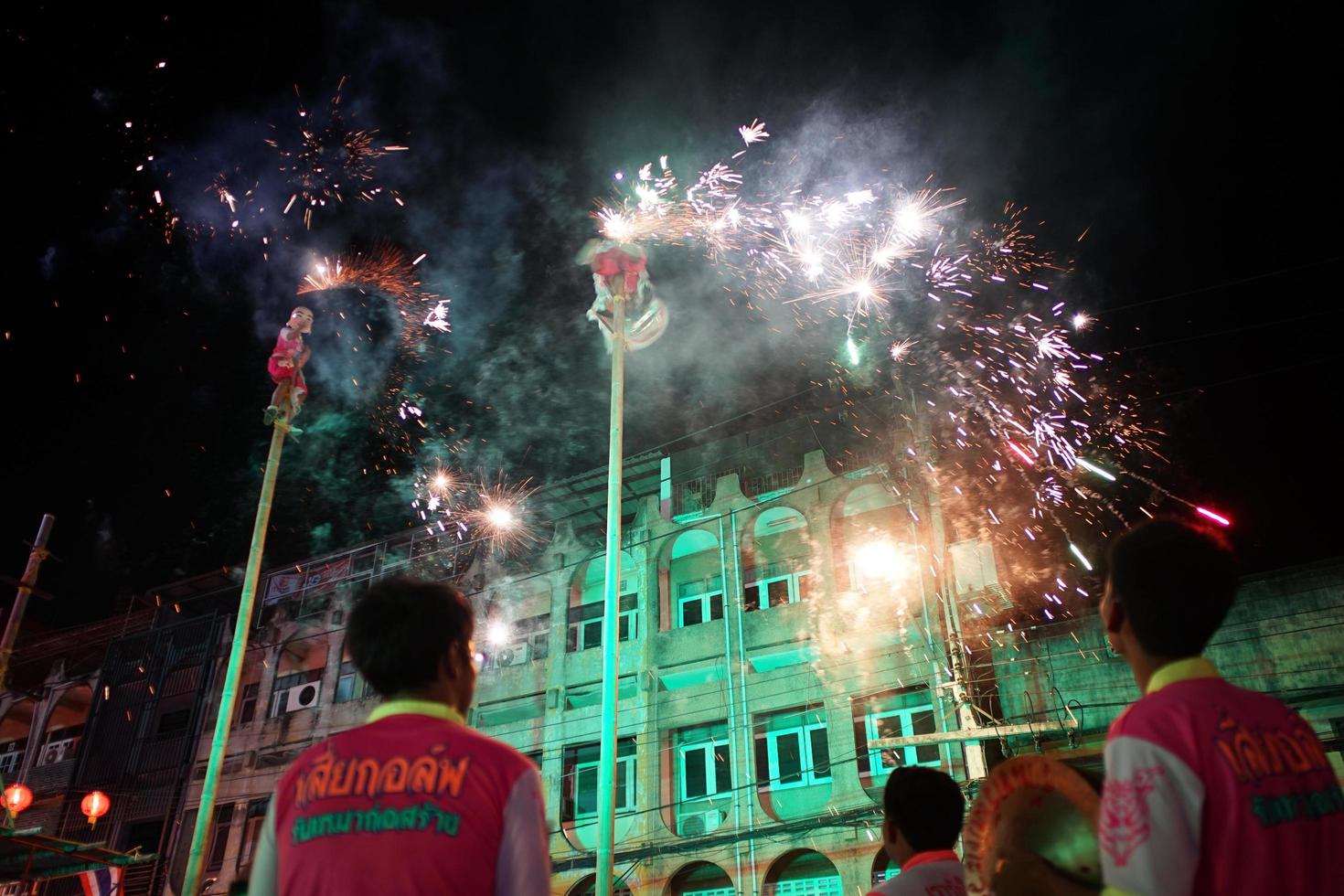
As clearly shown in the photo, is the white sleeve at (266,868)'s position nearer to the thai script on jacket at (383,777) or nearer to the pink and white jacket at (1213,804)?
the thai script on jacket at (383,777)

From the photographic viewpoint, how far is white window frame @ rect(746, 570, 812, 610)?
24.0 metres

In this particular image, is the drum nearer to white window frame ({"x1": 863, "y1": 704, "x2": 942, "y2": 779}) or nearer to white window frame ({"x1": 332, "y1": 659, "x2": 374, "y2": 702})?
white window frame ({"x1": 863, "y1": 704, "x2": 942, "y2": 779})

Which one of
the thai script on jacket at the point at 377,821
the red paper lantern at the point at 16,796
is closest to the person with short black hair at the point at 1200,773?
the thai script on jacket at the point at 377,821

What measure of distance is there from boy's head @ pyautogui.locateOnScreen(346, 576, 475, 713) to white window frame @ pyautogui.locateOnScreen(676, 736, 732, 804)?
69.2 feet

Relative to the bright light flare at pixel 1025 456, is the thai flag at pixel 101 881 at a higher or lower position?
lower

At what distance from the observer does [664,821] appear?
2234 cm

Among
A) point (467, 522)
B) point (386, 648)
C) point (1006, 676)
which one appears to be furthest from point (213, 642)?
point (386, 648)

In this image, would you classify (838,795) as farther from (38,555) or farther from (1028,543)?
(38,555)

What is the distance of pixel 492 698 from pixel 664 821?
6.65 m

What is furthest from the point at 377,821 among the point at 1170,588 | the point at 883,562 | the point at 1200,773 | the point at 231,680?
the point at 883,562

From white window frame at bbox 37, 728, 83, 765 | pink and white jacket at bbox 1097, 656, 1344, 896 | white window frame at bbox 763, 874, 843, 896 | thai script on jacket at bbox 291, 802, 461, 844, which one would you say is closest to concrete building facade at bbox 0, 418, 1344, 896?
white window frame at bbox 763, 874, 843, 896

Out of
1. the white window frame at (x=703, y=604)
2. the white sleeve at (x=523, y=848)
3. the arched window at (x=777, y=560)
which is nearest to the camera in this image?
the white sleeve at (x=523, y=848)

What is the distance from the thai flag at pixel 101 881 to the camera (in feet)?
62.0

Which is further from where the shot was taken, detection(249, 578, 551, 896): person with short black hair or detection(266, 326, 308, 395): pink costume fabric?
detection(266, 326, 308, 395): pink costume fabric
